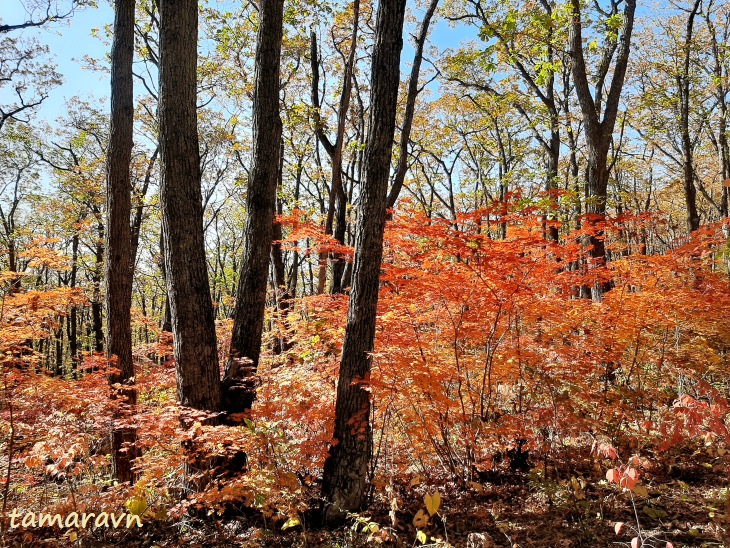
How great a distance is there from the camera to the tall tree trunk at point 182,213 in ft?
12.7

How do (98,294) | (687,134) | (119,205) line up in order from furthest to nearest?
(98,294)
(687,134)
(119,205)

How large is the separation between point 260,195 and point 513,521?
425 cm

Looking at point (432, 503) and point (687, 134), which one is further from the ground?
point (687, 134)

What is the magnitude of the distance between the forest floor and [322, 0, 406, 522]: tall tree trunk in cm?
36

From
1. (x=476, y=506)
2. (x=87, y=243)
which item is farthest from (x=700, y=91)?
(x=87, y=243)

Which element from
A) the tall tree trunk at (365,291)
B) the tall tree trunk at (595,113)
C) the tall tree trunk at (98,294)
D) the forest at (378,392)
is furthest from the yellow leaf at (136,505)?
the tall tree trunk at (98,294)

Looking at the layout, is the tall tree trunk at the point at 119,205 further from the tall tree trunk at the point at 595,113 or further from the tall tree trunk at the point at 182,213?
the tall tree trunk at the point at 595,113

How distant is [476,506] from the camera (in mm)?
3955

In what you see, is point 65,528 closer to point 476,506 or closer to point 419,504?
point 419,504

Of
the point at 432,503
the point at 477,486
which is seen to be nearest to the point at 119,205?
the point at 432,503

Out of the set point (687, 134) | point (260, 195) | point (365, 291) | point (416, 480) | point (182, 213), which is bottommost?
point (416, 480)

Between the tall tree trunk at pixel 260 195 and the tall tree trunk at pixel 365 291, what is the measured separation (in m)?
1.16

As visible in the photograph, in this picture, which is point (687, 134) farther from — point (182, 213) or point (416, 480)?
point (182, 213)

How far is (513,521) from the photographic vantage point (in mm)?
3666
